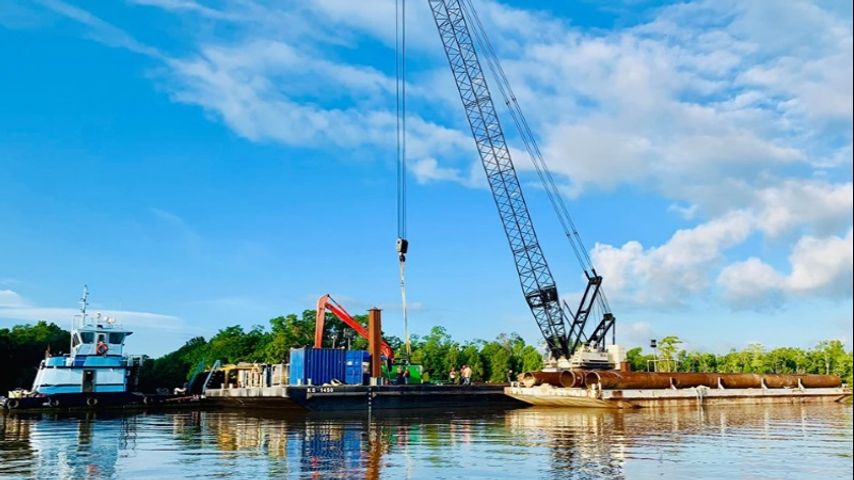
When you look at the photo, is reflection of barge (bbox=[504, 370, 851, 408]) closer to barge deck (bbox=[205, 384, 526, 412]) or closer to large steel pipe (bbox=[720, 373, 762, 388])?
large steel pipe (bbox=[720, 373, 762, 388])

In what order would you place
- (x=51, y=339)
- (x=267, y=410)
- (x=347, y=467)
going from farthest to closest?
(x=51, y=339) → (x=267, y=410) → (x=347, y=467)

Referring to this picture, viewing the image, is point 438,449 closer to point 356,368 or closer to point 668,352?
point 356,368

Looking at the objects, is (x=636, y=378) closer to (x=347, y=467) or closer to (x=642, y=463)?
(x=642, y=463)

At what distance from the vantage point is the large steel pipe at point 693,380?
61.0 m

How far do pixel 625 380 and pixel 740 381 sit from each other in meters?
16.5

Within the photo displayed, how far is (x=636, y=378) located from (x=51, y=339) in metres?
79.4

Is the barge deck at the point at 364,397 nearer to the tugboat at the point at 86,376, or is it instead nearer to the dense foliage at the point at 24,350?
the tugboat at the point at 86,376

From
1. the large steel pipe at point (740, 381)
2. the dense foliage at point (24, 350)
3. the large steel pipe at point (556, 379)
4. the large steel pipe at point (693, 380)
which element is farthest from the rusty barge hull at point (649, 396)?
the dense foliage at point (24, 350)

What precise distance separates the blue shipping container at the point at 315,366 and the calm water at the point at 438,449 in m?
10.2

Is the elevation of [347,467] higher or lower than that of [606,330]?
lower

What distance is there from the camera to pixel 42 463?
76.9 ft

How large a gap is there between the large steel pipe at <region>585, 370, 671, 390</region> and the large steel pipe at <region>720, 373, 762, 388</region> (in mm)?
8384

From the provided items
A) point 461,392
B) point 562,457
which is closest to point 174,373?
point 461,392

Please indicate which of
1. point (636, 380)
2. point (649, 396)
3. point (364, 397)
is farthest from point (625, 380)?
point (364, 397)
